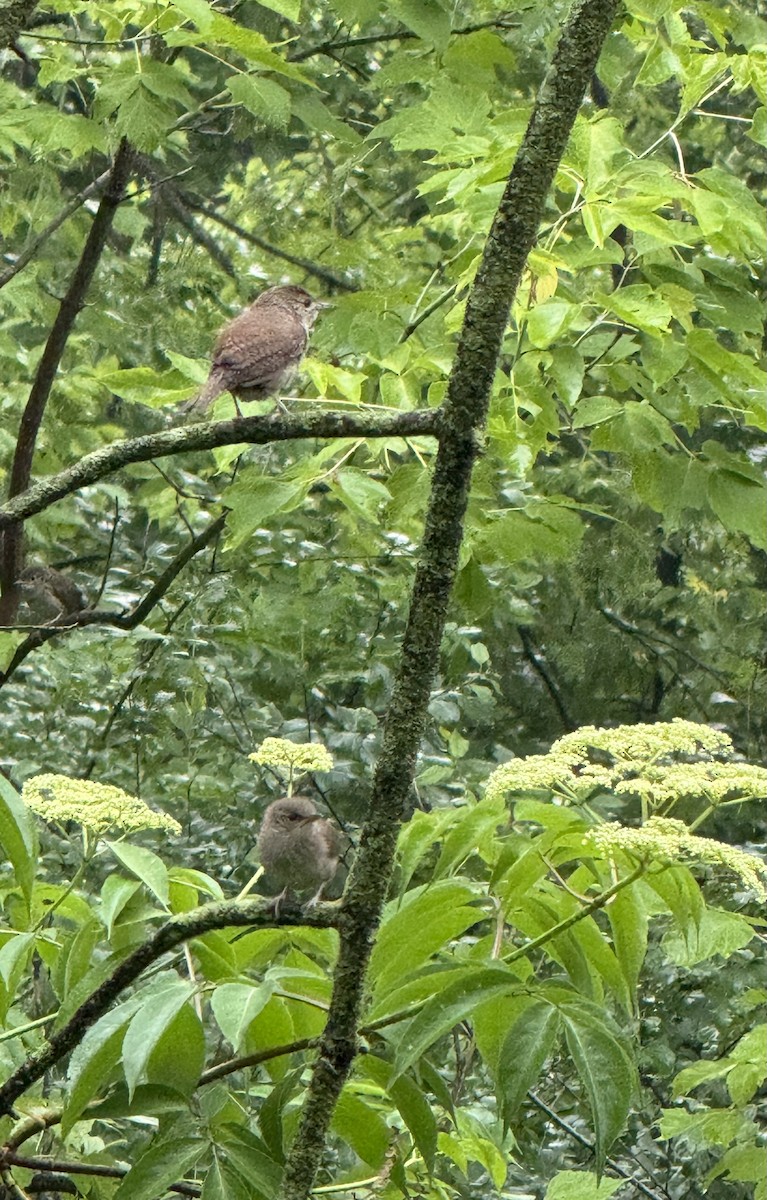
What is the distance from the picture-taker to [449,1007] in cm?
111

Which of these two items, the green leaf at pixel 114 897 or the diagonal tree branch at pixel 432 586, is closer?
the diagonal tree branch at pixel 432 586

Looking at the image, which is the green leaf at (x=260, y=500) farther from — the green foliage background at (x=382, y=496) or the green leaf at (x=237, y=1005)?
the green leaf at (x=237, y=1005)

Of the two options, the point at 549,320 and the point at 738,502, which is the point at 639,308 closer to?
the point at 549,320

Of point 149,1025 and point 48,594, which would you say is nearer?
point 149,1025

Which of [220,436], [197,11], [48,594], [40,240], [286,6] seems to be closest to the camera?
[220,436]

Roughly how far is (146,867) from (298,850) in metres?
1.44

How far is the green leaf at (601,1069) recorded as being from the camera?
→ 1.09 metres

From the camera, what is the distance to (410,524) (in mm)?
4066

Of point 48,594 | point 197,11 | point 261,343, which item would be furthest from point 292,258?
point 197,11

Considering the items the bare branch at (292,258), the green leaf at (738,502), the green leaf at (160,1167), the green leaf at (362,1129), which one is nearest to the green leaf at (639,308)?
the green leaf at (738,502)

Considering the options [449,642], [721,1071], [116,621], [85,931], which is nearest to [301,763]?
[85,931]

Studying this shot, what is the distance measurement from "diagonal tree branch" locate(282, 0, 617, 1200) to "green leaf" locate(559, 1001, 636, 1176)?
174mm

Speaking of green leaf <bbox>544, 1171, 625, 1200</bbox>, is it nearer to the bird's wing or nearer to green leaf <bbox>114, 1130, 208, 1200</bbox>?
green leaf <bbox>114, 1130, 208, 1200</bbox>

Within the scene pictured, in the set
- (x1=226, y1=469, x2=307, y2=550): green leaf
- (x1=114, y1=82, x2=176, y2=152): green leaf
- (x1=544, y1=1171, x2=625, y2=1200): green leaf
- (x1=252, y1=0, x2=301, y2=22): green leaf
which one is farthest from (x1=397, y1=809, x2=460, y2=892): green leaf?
(x1=114, y1=82, x2=176, y2=152): green leaf
